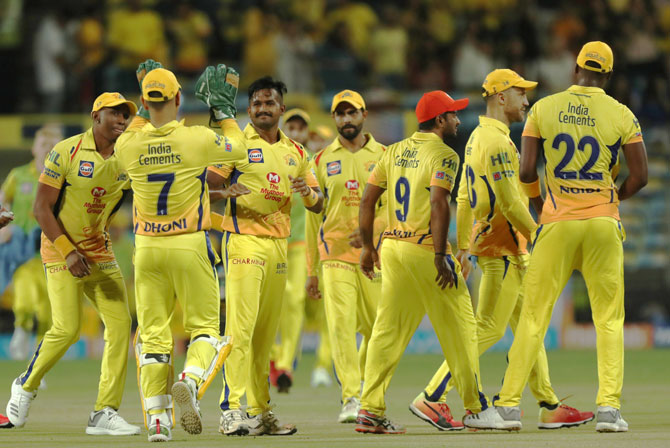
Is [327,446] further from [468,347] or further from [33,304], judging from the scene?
[33,304]

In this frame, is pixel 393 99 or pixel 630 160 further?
pixel 393 99

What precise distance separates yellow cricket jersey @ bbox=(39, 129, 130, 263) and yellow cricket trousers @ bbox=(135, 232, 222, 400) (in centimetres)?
103

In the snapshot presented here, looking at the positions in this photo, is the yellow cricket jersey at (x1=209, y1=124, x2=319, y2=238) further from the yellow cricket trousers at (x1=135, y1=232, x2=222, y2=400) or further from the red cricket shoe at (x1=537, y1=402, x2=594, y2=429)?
the red cricket shoe at (x1=537, y1=402, x2=594, y2=429)

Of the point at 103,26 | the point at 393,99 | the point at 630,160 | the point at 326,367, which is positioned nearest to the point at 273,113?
the point at 630,160

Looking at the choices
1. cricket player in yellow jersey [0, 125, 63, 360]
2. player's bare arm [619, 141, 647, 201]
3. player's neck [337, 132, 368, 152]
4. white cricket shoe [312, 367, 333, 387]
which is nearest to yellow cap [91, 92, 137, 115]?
player's neck [337, 132, 368, 152]

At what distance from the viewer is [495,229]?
1017 cm

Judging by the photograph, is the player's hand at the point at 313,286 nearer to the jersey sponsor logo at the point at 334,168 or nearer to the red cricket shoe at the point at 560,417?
the jersey sponsor logo at the point at 334,168

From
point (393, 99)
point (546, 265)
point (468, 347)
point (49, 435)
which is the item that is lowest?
point (49, 435)

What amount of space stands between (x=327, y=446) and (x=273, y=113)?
2.89 meters

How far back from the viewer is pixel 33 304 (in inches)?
A: 612

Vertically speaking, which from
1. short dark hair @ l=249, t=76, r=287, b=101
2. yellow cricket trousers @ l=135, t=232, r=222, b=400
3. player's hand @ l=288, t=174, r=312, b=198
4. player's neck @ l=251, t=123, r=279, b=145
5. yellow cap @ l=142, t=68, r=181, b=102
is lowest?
yellow cricket trousers @ l=135, t=232, r=222, b=400

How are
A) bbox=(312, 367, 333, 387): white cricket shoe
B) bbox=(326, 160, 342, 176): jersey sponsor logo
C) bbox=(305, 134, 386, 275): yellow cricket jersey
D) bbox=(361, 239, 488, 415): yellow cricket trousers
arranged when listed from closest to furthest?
1. bbox=(361, 239, 488, 415): yellow cricket trousers
2. bbox=(305, 134, 386, 275): yellow cricket jersey
3. bbox=(326, 160, 342, 176): jersey sponsor logo
4. bbox=(312, 367, 333, 387): white cricket shoe

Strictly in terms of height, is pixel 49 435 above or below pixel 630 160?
below

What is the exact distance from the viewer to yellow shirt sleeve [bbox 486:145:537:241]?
9891mm
